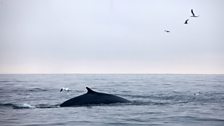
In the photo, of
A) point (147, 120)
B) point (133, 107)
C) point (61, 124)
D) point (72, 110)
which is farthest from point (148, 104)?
point (61, 124)

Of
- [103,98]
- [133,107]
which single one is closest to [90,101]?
[103,98]

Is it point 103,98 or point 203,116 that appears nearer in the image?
point 203,116

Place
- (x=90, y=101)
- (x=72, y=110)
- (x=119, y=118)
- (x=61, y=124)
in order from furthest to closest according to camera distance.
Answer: (x=90, y=101)
(x=72, y=110)
(x=119, y=118)
(x=61, y=124)

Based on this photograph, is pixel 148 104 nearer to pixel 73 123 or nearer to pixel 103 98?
pixel 103 98

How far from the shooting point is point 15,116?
964 inches

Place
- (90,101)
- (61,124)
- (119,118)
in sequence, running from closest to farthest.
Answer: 1. (61,124)
2. (119,118)
3. (90,101)

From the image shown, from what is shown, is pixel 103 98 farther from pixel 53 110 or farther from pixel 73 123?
pixel 73 123

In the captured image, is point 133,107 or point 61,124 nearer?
point 61,124

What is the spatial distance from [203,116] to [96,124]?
243 inches

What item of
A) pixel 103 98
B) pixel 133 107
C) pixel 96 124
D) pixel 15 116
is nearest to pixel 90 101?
pixel 103 98

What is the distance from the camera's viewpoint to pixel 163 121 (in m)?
22.3

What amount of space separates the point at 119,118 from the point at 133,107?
5.29m

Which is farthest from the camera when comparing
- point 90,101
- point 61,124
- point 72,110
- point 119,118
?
point 90,101

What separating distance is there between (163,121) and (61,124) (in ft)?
16.2
